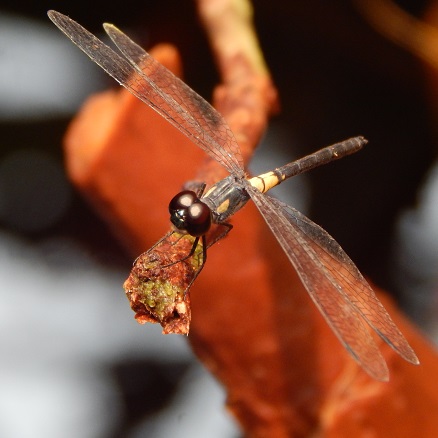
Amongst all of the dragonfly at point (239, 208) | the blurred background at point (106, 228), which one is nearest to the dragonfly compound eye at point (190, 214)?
the dragonfly at point (239, 208)

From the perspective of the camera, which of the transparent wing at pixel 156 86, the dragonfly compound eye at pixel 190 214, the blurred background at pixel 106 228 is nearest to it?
the dragonfly compound eye at pixel 190 214

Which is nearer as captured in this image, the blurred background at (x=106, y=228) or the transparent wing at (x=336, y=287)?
the transparent wing at (x=336, y=287)

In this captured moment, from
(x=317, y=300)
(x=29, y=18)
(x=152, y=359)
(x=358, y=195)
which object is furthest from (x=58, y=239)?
(x=317, y=300)

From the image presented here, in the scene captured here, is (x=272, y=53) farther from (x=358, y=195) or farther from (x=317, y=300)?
(x=317, y=300)

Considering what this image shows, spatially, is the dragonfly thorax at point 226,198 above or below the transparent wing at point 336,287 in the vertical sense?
below

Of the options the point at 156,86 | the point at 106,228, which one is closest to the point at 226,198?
the point at 156,86

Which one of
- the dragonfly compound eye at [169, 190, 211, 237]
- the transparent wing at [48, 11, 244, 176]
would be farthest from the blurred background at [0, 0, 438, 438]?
the dragonfly compound eye at [169, 190, 211, 237]

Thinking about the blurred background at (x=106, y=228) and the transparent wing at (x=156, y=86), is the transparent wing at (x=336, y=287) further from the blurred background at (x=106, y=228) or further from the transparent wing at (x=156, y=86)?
the blurred background at (x=106, y=228)
